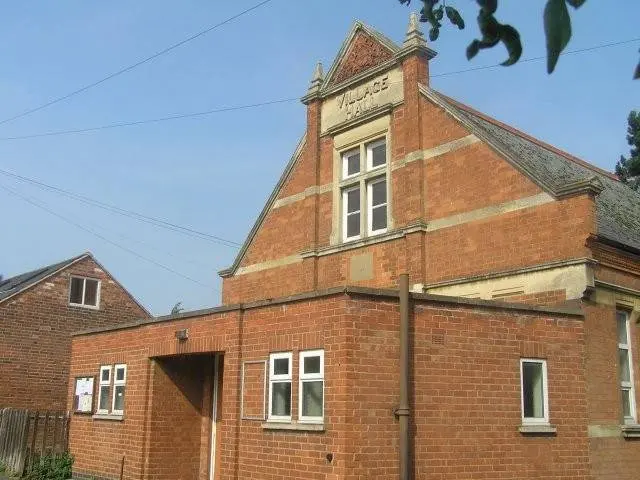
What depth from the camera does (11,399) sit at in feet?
80.0

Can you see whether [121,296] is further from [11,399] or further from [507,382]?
[507,382]

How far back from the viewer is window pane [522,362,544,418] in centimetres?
1242

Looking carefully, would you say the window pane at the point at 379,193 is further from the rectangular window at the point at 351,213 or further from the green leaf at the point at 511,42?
the green leaf at the point at 511,42

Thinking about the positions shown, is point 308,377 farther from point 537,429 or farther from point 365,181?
point 365,181

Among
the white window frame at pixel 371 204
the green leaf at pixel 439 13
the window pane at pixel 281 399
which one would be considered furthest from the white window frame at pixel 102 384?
the green leaf at pixel 439 13

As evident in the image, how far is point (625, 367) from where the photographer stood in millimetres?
14508

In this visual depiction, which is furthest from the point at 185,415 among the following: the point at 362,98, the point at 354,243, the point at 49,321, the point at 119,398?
the point at 49,321

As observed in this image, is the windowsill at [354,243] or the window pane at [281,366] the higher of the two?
the windowsill at [354,243]

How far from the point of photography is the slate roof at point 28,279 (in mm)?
26047

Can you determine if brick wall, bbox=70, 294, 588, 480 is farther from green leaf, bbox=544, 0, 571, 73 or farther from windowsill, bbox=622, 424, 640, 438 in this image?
green leaf, bbox=544, 0, 571, 73

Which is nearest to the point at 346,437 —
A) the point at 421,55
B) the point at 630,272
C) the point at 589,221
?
the point at 589,221

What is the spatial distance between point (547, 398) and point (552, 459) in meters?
0.97

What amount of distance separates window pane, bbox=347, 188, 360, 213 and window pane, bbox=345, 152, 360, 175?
0.48 meters

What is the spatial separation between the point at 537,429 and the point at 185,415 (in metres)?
6.94
